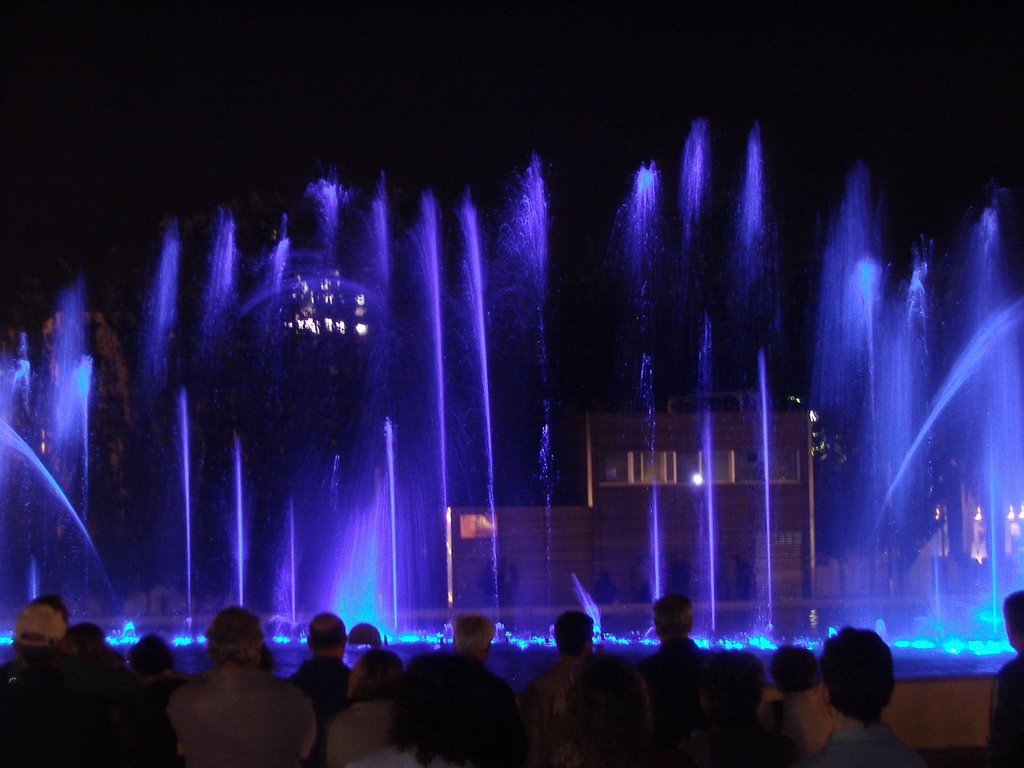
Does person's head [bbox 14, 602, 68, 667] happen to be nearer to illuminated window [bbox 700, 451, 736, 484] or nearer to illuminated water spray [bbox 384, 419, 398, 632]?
illuminated water spray [bbox 384, 419, 398, 632]

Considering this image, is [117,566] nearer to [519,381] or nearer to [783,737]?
[519,381]

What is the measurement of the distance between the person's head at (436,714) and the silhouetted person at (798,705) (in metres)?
2.29

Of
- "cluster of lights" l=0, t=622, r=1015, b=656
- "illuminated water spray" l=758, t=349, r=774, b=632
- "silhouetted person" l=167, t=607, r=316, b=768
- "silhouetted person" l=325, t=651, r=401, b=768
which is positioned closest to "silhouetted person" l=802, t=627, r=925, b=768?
"silhouetted person" l=325, t=651, r=401, b=768

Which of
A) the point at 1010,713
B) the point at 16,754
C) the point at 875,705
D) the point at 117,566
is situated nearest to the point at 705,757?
the point at 875,705

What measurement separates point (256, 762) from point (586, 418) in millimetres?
36341

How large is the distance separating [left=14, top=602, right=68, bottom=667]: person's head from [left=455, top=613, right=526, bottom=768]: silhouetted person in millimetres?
1566

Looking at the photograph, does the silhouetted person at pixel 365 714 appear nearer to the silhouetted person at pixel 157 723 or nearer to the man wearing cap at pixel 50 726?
the man wearing cap at pixel 50 726

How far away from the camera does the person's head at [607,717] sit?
3.96m

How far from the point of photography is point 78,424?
1577 inches

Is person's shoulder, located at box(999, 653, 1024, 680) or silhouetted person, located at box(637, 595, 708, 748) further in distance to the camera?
silhouetted person, located at box(637, 595, 708, 748)

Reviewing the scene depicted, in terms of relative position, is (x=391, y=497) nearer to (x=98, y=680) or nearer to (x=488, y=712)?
(x=98, y=680)

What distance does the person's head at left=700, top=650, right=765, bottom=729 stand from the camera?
4988mm

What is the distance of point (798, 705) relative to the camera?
6105 millimetres

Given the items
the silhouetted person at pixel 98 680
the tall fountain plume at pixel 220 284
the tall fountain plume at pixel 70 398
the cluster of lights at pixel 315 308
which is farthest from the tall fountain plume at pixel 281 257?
the silhouetted person at pixel 98 680
